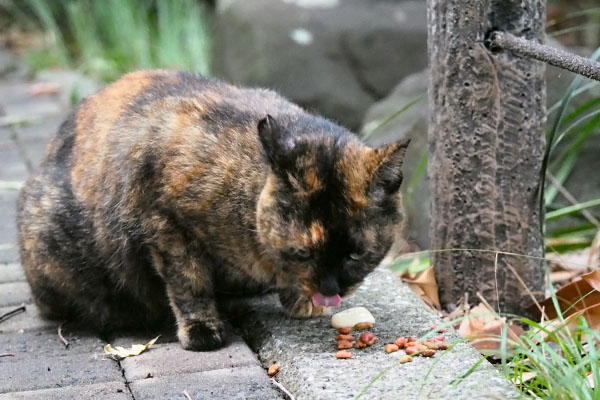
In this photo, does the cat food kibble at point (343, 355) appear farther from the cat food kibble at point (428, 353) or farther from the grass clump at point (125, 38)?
the grass clump at point (125, 38)

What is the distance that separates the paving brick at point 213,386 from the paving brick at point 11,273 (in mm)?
1569

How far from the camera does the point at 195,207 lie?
10.0 feet

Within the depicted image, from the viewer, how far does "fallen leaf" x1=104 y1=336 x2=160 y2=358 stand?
3102 mm

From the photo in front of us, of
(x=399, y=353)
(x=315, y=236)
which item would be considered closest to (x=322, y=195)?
(x=315, y=236)

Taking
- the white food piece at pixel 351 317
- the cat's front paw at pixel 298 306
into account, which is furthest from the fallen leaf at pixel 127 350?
the white food piece at pixel 351 317

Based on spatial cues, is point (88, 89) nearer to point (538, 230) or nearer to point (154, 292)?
point (154, 292)

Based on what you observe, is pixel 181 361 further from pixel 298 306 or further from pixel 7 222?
pixel 7 222

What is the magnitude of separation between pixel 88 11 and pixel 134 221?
6.44 metres

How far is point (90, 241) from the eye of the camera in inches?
134

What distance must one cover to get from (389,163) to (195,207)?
27.8 inches

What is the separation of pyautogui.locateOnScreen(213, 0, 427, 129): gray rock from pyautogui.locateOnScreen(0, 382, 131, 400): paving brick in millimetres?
4137

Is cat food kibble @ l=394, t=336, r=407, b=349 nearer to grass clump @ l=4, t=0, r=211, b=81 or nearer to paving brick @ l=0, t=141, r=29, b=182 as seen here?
paving brick @ l=0, t=141, r=29, b=182

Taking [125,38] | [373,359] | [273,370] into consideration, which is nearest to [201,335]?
[273,370]

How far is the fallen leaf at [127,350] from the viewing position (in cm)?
310
